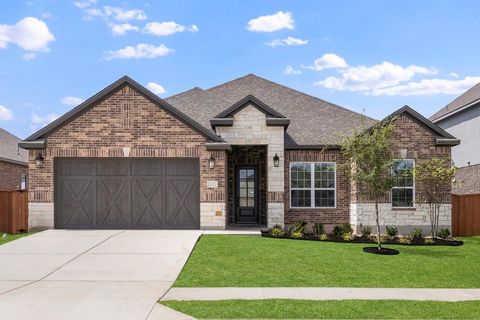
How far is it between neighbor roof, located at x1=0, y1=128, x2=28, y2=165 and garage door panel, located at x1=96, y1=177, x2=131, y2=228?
46.8 ft

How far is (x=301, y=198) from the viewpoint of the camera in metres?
17.0

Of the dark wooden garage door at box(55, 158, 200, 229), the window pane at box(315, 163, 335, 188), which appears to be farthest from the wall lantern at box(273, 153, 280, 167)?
the dark wooden garage door at box(55, 158, 200, 229)

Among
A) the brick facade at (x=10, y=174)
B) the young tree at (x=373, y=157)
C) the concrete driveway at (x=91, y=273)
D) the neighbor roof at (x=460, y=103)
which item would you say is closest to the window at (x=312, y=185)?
the young tree at (x=373, y=157)

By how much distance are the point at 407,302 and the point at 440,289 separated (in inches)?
59.6

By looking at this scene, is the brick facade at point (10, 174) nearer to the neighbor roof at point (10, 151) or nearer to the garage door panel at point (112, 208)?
the neighbor roof at point (10, 151)

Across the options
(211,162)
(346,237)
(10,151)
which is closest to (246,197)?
(211,162)

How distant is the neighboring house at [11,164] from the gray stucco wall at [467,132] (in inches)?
1084

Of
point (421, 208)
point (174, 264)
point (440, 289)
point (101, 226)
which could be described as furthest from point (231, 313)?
point (421, 208)

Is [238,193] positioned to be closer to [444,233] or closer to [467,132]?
[444,233]

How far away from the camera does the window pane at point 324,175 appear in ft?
55.6

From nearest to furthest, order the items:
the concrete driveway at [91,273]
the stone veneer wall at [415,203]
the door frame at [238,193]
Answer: the concrete driveway at [91,273]
the stone veneer wall at [415,203]
the door frame at [238,193]

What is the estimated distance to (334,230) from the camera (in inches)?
624

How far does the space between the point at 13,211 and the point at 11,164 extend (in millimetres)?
12765

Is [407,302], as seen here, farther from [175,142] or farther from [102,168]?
[102,168]
